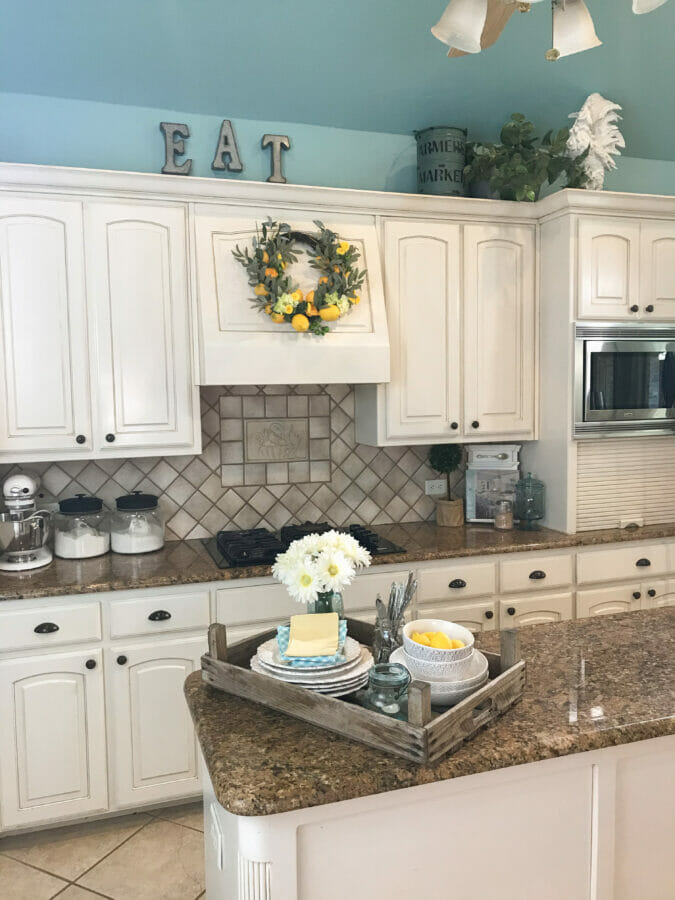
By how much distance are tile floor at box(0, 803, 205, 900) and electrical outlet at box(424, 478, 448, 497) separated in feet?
5.77

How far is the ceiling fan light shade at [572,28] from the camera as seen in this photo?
1482mm

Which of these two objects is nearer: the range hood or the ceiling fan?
the ceiling fan

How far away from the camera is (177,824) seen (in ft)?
8.79

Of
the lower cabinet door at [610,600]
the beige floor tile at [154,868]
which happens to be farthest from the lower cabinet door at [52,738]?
the lower cabinet door at [610,600]

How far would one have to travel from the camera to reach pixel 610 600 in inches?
125

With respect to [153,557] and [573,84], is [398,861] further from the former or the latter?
[573,84]

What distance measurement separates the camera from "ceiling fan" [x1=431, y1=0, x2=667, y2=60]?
1404mm

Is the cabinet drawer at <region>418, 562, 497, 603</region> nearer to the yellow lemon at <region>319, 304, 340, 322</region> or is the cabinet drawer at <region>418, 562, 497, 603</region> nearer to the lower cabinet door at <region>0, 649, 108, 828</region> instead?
the yellow lemon at <region>319, 304, 340, 322</region>

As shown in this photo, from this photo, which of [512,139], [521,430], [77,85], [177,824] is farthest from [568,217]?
[177,824]

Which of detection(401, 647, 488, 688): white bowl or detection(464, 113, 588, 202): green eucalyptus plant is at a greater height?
detection(464, 113, 588, 202): green eucalyptus plant

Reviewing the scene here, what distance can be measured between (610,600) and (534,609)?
38 centimetres

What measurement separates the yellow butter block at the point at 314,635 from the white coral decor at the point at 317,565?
4 cm

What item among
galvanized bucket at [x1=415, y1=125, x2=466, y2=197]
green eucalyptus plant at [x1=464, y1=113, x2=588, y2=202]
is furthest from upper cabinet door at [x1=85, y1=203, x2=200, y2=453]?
green eucalyptus plant at [x1=464, y1=113, x2=588, y2=202]

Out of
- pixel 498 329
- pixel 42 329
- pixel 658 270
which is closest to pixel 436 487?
pixel 498 329
